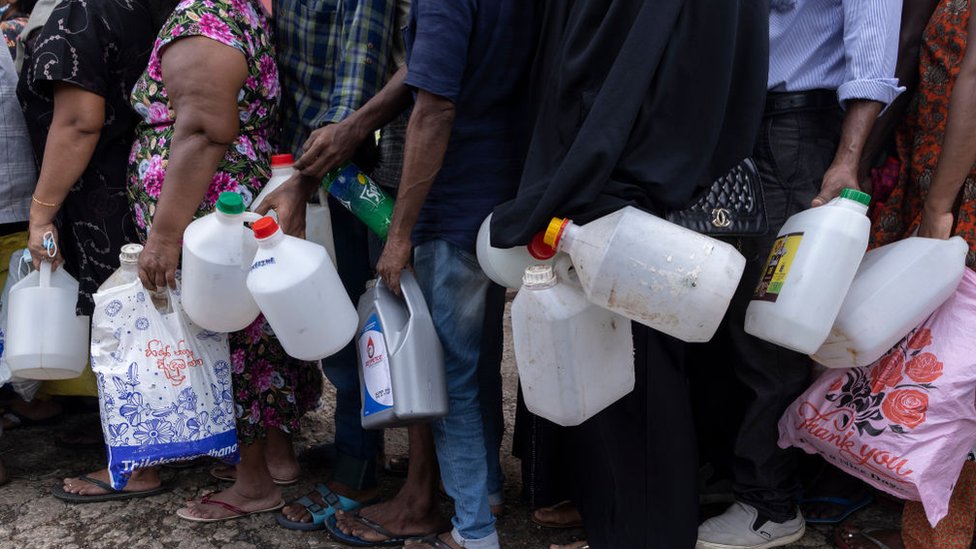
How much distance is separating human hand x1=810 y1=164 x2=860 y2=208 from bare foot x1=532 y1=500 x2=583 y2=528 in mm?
1218

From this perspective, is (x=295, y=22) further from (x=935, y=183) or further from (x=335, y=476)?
(x=935, y=183)

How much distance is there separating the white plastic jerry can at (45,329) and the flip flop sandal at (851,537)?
8.07 feet

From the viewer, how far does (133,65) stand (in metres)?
2.78

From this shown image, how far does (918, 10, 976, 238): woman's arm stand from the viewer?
215 centimetres

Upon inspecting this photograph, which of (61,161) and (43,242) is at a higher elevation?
(61,161)

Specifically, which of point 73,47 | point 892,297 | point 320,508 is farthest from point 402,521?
point 73,47

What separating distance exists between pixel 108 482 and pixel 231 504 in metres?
0.51

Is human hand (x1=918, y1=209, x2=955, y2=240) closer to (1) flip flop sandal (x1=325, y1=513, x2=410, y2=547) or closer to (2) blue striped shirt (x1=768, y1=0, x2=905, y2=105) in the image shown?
(2) blue striped shirt (x1=768, y1=0, x2=905, y2=105)

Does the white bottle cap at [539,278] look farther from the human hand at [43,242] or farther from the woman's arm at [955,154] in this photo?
the human hand at [43,242]

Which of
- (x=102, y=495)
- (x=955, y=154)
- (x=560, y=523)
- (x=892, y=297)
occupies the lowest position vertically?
(x=102, y=495)

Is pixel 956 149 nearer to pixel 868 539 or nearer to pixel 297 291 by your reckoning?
pixel 868 539

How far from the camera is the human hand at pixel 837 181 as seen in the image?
2189 mm

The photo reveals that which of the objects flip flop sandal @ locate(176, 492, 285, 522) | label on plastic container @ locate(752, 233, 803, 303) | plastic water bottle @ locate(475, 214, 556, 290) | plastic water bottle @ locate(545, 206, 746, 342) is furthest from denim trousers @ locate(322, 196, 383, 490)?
label on plastic container @ locate(752, 233, 803, 303)

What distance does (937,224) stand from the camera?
7.24ft
